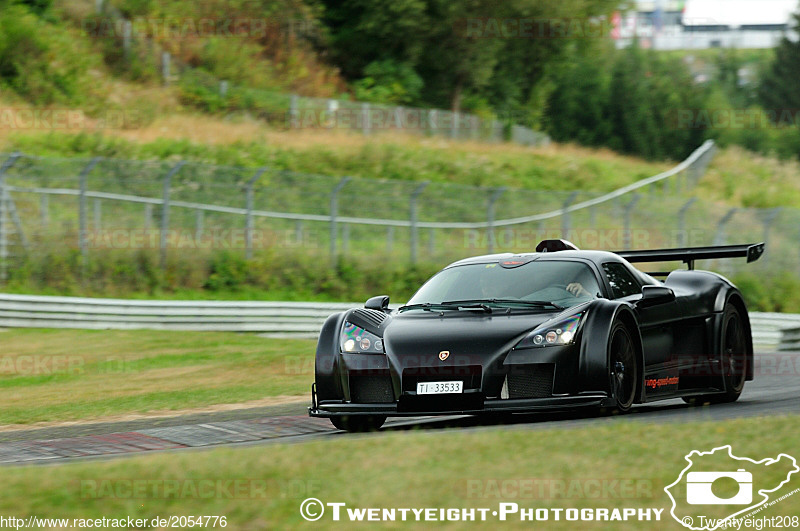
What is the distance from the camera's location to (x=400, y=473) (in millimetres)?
5547

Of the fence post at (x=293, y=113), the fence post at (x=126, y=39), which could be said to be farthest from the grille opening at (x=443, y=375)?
the fence post at (x=126, y=39)

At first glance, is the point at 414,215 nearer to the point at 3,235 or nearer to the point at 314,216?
the point at 314,216

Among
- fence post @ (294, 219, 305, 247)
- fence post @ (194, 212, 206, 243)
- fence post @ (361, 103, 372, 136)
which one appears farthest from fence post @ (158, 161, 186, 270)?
fence post @ (361, 103, 372, 136)

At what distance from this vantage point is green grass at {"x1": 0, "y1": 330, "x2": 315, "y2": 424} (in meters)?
12.8

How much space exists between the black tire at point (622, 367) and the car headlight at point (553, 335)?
10.9 inches

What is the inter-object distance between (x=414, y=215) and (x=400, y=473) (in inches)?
775

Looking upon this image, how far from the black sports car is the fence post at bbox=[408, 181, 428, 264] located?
14165 millimetres

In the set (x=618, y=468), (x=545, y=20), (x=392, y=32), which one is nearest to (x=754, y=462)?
(x=618, y=468)

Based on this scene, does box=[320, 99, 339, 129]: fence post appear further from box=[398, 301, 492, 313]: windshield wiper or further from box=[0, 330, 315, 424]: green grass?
box=[398, 301, 492, 313]: windshield wiper

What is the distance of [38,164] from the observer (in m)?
22.5

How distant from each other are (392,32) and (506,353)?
42.3m

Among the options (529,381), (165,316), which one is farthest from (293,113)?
(529,381)

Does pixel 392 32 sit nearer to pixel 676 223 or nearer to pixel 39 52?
pixel 39 52

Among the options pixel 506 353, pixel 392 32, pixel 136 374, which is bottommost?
pixel 136 374
